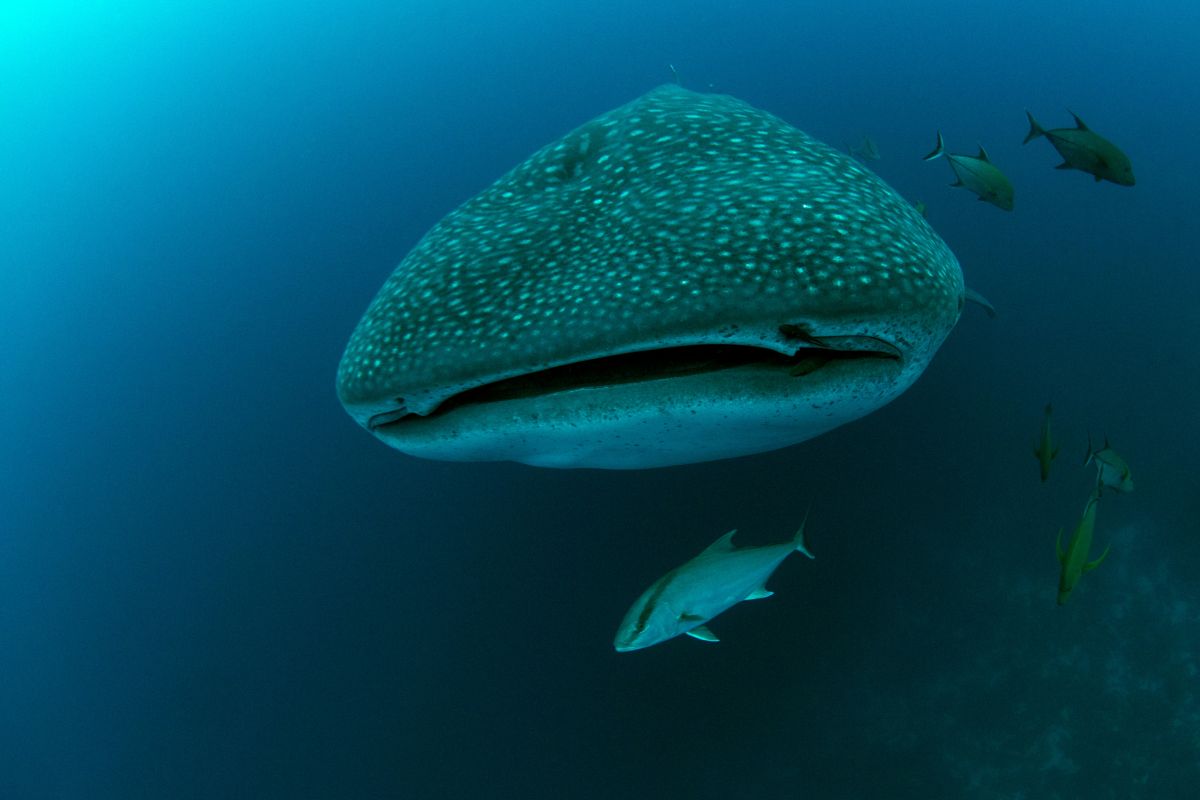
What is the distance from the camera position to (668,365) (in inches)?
73.1

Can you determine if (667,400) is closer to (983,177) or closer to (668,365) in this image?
(668,365)

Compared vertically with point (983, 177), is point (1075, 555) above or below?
below

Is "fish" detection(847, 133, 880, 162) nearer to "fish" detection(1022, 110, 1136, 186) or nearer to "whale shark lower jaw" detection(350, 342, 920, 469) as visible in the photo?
"fish" detection(1022, 110, 1136, 186)

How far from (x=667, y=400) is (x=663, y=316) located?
1.08 ft

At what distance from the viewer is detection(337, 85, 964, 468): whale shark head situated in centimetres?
163

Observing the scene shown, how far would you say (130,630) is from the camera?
5578mm

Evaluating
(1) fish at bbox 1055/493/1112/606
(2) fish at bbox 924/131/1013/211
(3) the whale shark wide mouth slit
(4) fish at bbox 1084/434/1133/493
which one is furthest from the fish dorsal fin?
(2) fish at bbox 924/131/1013/211

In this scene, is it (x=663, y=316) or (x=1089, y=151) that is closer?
(x=663, y=316)

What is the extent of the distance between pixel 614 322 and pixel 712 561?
1431 mm

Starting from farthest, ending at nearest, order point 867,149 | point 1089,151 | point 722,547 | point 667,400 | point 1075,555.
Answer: point 867,149 < point 1089,151 < point 722,547 < point 1075,555 < point 667,400

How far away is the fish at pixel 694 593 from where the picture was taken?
2535 mm

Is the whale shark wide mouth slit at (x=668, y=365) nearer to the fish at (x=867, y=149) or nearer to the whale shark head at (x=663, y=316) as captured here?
the whale shark head at (x=663, y=316)

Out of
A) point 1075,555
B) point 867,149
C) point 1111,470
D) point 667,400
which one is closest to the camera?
point 667,400

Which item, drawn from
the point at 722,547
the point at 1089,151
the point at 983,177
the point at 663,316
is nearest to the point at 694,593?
the point at 722,547
